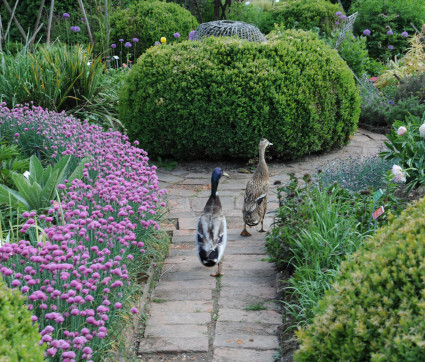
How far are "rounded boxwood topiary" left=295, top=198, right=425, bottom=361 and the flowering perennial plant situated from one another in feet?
3.34

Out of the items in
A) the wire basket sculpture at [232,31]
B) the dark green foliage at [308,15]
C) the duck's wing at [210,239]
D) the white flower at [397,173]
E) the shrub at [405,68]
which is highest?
the dark green foliage at [308,15]

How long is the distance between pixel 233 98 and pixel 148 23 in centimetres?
607

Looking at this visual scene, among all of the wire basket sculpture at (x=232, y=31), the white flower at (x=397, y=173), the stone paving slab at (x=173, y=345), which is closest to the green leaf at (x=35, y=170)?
the stone paving slab at (x=173, y=345)

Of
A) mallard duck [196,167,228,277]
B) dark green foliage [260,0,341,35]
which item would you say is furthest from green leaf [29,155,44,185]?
dark green foliage [260,0,341,35]

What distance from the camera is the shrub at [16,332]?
200 centimetres

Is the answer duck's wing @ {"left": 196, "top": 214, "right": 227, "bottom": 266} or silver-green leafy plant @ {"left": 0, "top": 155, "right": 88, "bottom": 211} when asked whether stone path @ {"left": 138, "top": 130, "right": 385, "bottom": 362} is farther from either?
silver-green leafy plant @ {"left": 0, "top": 155, "right": 88, "bottom": 211}

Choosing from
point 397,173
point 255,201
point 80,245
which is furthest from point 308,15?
point 80,245

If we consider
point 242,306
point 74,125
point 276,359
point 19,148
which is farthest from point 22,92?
point 276,359

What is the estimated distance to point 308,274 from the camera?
12.2 ft

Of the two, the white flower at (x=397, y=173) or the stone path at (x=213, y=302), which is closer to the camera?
the stone path at (x=213, y=302)

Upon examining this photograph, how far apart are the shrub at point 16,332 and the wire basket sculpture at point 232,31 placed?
6170 millimetres

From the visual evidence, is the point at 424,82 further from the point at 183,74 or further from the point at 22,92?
the point at 22,92

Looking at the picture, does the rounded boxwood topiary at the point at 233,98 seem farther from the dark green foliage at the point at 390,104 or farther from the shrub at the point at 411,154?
the shrub at the point at 411,154

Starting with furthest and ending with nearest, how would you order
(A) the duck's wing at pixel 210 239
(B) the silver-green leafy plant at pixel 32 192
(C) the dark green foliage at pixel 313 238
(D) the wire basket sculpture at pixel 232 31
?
(D) the wire basket sculpture at pixel 232 31 → (B) the silver-green leafy plant at pixel 32 192 → (A) the duck's wing at pixel 210 239 → (C) the dark green foliage at pixel 313 238
